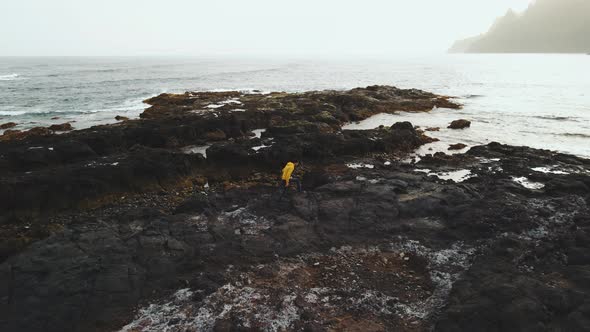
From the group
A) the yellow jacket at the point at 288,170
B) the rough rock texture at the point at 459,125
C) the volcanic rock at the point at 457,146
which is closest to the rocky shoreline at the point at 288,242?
the yellow jacket at the point at 288,170

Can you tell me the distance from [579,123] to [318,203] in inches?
1382

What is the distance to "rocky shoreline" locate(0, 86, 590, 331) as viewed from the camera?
33.0 ft

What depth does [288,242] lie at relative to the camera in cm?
1370

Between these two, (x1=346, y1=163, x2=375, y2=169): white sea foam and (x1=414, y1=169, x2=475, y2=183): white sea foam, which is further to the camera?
(x1=346, y1=163, x2=375, y2=169): white sea foam

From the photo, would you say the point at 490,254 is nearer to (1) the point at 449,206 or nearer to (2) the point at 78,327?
(1) the point at 449,206

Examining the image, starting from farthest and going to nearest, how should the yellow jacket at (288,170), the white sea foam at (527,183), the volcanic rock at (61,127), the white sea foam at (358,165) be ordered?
1. the volcanic rock at (61,127)
2. the white sea foam at (358,165)
3. the white sea foam at (527,183)
4. the yellow jacket at (288,170)

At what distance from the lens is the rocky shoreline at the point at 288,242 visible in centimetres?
1007

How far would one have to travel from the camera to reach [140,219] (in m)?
15.0

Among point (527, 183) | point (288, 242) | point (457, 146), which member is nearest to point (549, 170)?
point (527, 183)

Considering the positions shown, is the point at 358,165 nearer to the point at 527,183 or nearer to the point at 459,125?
the point at 527,183

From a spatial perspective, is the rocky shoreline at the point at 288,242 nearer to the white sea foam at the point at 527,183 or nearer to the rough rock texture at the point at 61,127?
the white sea foam at the point at 527,183

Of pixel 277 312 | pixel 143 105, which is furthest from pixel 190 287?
pixel 143 105

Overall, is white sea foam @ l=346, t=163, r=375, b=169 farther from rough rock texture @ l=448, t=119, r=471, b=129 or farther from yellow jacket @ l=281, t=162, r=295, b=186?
rough rock texture @ l=448, t=119, r=471, b=129

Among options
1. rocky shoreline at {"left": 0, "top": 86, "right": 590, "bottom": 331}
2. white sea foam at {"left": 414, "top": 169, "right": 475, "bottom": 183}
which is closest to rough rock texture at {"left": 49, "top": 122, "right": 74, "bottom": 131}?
rocky shoreline at {"left": 0, "top": 86, "right": 590, "bottom": 331}
